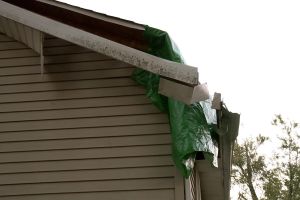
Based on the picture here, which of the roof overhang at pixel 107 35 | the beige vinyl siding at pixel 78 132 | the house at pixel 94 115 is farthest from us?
the beige vinyl siding at pixel 78 132

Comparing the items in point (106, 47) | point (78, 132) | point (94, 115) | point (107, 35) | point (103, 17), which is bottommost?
point (78, 132)

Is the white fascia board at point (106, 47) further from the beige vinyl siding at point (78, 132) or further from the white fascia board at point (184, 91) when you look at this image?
the beige vinyl siding at point (78, 132)

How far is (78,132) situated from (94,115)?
28 centimetres

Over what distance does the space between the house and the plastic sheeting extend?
0.01 metres

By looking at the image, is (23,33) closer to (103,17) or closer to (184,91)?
(103,17)

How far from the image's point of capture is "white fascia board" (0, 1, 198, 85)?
386cm

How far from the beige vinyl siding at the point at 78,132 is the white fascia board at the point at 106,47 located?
0.64m

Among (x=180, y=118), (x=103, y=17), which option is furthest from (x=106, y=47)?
(x=180, y=118)

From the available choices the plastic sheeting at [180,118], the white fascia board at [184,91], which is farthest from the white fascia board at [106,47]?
the plastic sheeting at [180,118]

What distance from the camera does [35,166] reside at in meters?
4.70

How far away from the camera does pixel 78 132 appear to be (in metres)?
4.79

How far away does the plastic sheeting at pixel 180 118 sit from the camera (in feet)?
13.7

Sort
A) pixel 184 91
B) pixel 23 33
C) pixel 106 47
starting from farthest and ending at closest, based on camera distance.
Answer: pixel 23 33, pixel 106 47, pixel 184 91

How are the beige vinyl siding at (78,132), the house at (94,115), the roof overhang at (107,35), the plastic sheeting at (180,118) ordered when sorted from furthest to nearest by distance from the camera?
the beige vinyl siding at (78,132), the house at (94,115), the plastic sheeting at (180,118), the roof overhang at (107,35)
